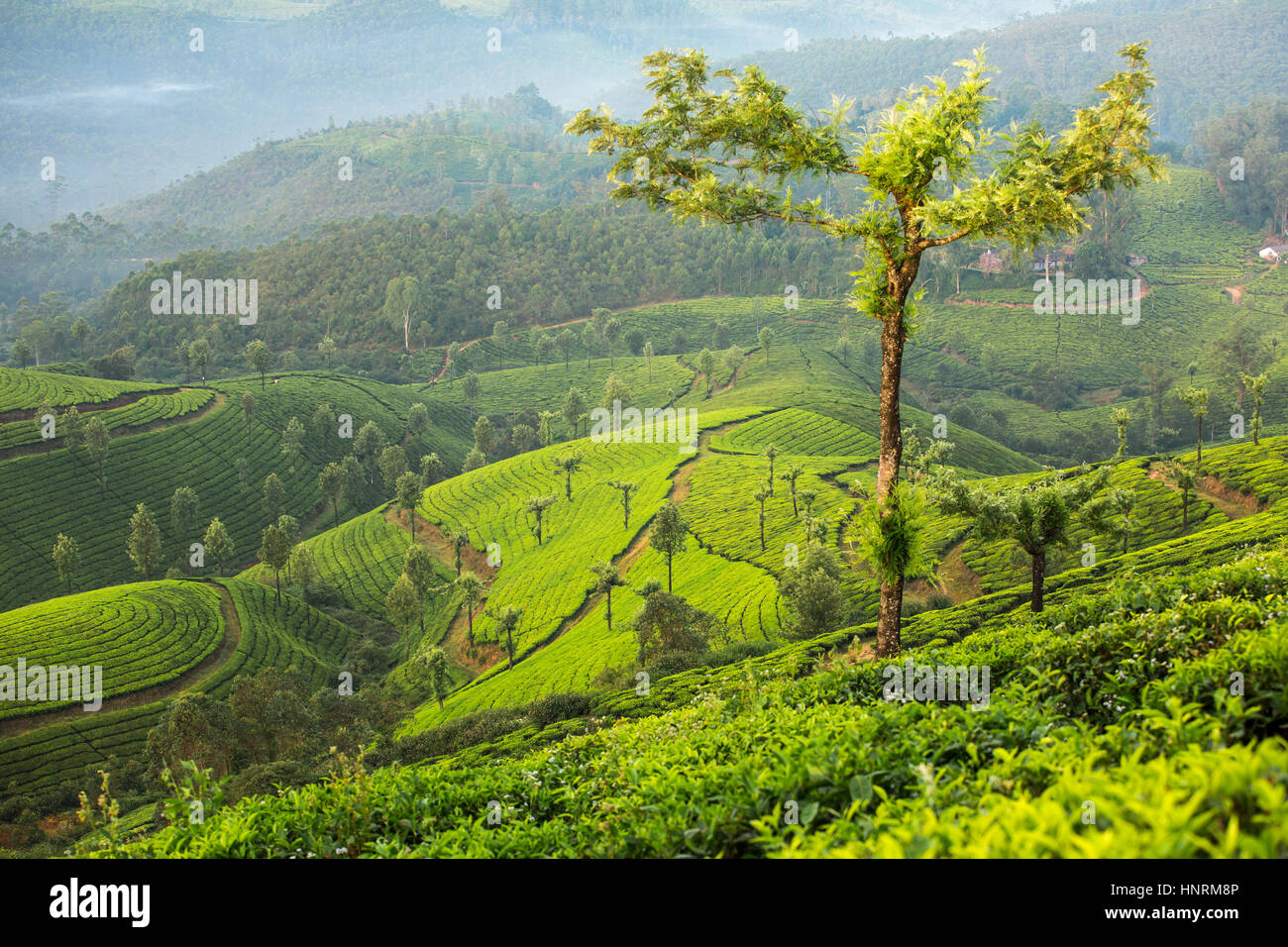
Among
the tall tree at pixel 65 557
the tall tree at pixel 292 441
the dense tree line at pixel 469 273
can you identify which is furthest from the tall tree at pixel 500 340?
the tall tree at pixel 65 557

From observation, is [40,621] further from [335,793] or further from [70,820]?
[335,793]

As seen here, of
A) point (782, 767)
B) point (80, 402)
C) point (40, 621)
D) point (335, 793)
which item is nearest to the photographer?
point (782, 767)

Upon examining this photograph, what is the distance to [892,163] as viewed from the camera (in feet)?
37.3

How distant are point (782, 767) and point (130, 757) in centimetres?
4521

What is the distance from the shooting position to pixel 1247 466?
4353 centimetres

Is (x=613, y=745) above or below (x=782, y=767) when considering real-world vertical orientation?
below
